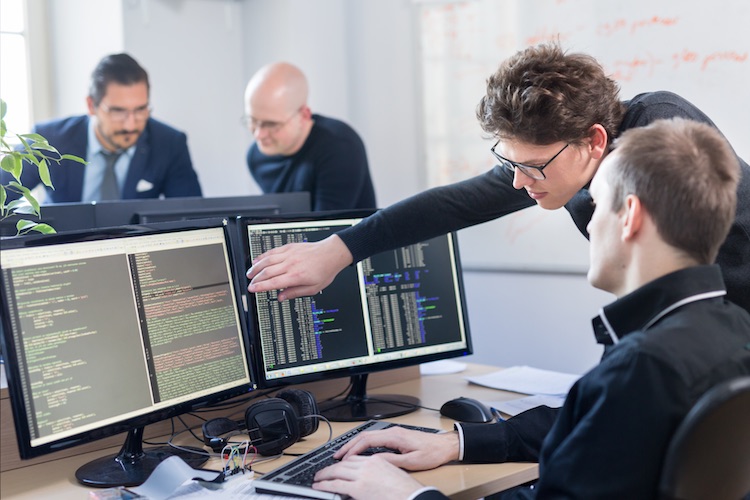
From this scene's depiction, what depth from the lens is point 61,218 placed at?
73.7 inches

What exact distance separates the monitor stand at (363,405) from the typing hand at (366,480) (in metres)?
0.41

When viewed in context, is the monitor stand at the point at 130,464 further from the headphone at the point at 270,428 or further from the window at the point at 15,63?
the window at the point at 15,63

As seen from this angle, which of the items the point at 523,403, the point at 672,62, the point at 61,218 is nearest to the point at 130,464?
the point at 61,218

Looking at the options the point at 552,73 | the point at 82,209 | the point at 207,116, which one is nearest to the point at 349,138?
the point at 207,116

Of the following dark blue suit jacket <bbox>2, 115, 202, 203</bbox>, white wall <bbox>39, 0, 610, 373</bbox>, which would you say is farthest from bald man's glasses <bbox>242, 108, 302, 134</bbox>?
white wall <bbox>39, 0, 610, 373</bbox>

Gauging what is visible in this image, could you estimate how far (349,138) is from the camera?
11.1 feet

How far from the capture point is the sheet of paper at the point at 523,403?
5.92ft

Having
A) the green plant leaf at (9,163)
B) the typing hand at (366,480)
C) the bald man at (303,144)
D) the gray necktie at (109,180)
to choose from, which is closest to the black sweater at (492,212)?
the typing hand at (366,480)

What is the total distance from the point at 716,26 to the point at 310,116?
1588mm

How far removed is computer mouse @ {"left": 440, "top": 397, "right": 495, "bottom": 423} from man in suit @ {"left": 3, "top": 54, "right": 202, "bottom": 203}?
1.98 metres

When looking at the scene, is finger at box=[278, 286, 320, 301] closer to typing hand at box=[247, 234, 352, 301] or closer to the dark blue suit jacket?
typing hand at box=[247, 234, 352, 301]

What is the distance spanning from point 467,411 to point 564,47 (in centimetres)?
198

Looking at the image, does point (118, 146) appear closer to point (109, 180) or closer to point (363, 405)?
point (109, 180)

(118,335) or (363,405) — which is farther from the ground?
(118,335)
